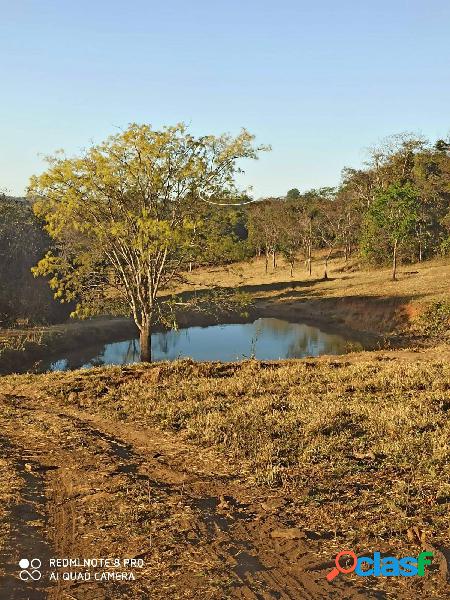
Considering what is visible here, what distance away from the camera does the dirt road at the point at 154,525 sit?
543cm

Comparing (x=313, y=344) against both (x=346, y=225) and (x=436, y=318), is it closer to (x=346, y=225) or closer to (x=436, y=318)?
(x=436, y=318)

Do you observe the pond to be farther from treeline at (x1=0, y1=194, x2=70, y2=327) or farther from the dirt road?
the dirt road

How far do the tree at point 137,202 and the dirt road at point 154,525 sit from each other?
32.6ft

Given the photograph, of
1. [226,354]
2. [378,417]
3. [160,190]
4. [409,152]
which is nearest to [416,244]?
[409,152]

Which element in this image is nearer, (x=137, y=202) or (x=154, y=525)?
A: (x=154, y=525)

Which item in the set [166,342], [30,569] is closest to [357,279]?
[166,342]

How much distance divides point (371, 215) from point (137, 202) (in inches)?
1695

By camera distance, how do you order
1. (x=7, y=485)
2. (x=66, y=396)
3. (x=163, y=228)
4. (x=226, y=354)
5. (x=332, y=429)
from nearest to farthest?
(x=7, y=485) → (x=332, y=429) → (x=66, y=396) → (x=163, y=228) → (x=226, y=354)

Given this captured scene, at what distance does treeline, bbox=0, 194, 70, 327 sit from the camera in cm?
4275

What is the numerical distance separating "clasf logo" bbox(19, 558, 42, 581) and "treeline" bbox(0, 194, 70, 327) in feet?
121

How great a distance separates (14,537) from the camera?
6.40 meters

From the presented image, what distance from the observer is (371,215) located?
190 ft

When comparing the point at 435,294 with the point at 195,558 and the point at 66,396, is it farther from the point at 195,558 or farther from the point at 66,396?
the point at 195,558

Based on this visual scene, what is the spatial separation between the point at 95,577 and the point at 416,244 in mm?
66143
